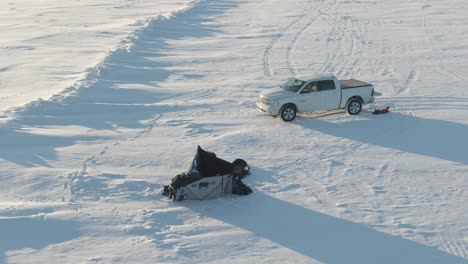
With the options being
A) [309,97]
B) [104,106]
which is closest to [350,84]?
[309,97]

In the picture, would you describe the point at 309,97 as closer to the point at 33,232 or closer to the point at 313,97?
the point at 313,97

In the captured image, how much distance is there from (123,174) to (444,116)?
35.9 ft

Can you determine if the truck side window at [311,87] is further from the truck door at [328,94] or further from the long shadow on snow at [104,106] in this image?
the long shadow on snow at [104,106]

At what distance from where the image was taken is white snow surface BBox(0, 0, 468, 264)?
12828mm

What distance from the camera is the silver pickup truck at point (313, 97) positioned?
19688 millimetres

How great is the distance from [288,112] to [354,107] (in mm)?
2355

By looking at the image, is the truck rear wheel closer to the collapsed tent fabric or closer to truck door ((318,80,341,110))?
truck door ((318,80,341,110))

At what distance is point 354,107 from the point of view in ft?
67.2

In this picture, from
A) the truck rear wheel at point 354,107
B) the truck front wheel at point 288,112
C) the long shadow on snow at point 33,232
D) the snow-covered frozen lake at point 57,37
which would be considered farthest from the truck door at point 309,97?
the snow-covered frozen lake at point 57,37

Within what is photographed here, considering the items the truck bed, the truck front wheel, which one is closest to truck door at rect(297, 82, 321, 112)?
the truck front wheel

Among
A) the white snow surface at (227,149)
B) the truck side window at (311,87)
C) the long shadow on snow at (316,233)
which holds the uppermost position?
the truck side window at (311,87)

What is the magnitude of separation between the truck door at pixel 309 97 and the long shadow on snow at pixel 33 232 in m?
9.00

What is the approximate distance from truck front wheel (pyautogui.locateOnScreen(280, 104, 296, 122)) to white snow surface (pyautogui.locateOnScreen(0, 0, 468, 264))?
426 mm

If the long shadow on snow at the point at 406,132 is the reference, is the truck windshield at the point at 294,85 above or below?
above
